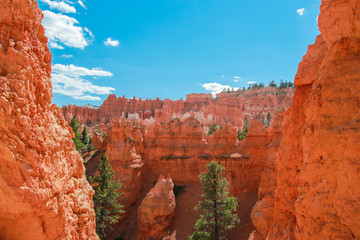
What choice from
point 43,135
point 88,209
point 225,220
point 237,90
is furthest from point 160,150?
point 237,90

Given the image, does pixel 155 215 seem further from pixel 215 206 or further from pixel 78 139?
pixel 78 139

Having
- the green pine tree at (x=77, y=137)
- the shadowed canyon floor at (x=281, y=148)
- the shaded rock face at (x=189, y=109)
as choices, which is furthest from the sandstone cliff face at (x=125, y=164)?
the shaded rock face at (x=189, y=109)

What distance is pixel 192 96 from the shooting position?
115 metres

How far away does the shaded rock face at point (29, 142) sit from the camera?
450 centimetres

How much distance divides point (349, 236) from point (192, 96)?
369 ft

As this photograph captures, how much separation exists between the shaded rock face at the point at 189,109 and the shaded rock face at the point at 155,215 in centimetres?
7372

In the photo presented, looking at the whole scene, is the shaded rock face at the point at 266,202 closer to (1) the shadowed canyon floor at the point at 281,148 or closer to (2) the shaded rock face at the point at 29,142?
(1) the shadowed canyon floor at the point at 281,148

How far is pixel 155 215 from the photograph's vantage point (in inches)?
764

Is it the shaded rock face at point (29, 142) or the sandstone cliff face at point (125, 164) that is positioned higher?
the shaded rock face at point (29, 142)

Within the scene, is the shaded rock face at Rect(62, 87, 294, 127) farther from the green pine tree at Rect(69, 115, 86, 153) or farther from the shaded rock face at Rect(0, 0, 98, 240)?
the shaded rock face at Rect(0, 0, 98, 240)

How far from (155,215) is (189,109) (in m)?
91.0

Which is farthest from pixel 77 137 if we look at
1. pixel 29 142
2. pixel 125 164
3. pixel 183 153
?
pixel 29 142

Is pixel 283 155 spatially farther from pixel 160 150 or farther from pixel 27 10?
pixel 160 150

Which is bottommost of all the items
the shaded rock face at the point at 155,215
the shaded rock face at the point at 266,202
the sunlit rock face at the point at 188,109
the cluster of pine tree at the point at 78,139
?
the shaded rock face at the point at 155,215
